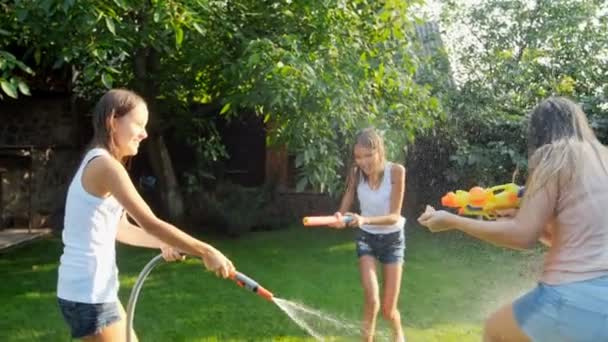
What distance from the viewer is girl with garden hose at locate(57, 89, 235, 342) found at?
2.50 m

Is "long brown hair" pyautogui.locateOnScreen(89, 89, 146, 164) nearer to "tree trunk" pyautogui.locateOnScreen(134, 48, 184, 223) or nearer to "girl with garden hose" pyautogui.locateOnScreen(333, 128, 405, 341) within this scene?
"girl with garden hose" pyautogui.locateOnScreen(333, 128, 405, 341)

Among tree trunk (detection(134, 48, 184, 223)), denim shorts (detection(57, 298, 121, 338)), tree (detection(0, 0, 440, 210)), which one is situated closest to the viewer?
denim shorts (detection(57, 298, 121, 338))

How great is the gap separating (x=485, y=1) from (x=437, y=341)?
8.74 m

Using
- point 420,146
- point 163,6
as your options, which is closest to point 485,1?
point 420,146

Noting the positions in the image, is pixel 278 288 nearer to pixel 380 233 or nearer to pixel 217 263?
pixel 380 233

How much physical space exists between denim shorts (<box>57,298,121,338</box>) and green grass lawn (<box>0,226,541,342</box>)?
7.93 ft

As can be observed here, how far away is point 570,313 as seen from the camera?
94.2 inches

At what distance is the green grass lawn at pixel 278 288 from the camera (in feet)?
17.3

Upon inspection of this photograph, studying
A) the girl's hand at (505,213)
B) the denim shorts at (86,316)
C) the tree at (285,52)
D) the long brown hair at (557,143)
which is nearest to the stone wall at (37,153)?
the tree at (285,52)

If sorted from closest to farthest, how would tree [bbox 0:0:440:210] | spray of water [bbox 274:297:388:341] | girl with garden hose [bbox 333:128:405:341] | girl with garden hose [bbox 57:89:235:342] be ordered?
girl with garden hose [bbox 57:89:235:342], girl with garden hose [bbox 333:128:405:341], spray of water [bbox 274:297:388:341], tree [bbox 0:0:440:210]

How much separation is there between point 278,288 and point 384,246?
260cm

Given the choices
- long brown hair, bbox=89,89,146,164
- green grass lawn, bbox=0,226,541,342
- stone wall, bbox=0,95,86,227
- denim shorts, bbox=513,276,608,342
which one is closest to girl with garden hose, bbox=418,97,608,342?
denim shorts, bbox=513,276,608,342

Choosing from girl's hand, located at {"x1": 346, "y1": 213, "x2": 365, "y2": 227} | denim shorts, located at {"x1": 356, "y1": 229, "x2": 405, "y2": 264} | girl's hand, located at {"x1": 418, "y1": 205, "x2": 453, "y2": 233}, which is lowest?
denim shorts, located at {"x1": 356, "y1": 229, "x2": 405, "y2": 264}

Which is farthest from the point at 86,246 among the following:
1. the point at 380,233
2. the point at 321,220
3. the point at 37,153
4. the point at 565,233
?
the point at 37,153
